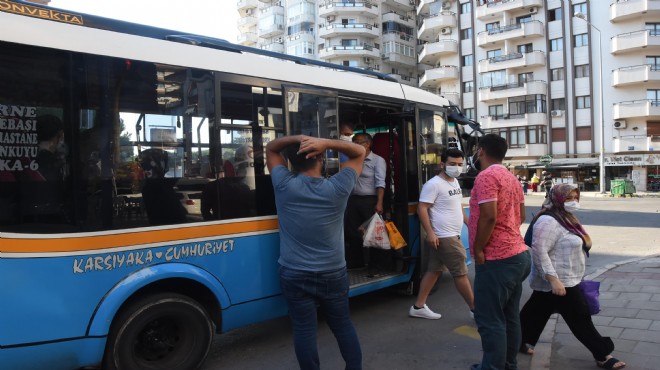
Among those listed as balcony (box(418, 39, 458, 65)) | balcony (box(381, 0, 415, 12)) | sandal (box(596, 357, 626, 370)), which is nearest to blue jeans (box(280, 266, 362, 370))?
sandal (box(596, 357, 626, 370))

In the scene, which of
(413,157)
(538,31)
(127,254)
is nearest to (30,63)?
(127,254)

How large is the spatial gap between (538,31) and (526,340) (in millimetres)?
47946

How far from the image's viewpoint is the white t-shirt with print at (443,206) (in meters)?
5.27

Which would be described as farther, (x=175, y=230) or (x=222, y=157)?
(x=222, y=157)

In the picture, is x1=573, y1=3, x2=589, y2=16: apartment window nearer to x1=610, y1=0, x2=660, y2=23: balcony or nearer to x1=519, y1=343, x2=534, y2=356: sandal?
x1=610, y1=0, x2=660, y2=23: balcony

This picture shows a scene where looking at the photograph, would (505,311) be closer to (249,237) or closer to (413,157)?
(249,237)

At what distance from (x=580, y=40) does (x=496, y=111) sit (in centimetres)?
968

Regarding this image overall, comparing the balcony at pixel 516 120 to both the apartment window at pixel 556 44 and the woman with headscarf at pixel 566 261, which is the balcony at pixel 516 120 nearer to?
the apartment window at pixel 556 44

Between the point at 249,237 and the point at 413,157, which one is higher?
the point at 413,157

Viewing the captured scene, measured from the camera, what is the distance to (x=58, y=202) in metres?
3.35

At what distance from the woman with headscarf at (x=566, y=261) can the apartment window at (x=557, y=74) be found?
47.3 metres

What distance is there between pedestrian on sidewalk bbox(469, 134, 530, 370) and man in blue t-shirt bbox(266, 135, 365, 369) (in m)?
0.95

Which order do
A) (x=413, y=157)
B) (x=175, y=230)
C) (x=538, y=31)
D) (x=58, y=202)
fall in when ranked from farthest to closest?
(x=538, y=31) < (x=413, y=157) < (x=175, y=230) < (x=58, y=202)

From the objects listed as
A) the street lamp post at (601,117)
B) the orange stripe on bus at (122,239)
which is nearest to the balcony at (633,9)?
the street lamp post at (601,117)
